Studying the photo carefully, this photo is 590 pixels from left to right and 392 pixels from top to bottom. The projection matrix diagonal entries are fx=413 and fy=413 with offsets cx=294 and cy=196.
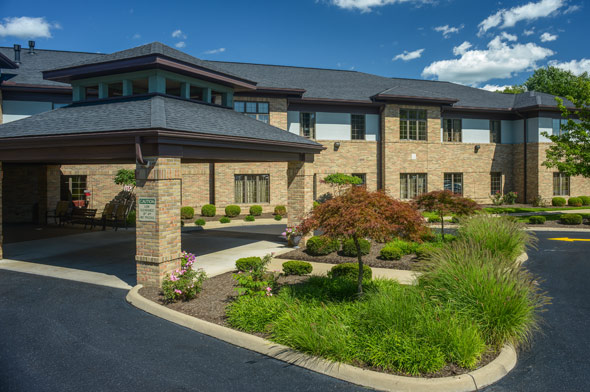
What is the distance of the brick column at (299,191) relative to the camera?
14625 mm

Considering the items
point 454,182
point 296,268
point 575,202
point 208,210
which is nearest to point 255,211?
point 208,210

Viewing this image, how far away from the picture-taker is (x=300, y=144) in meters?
14.0

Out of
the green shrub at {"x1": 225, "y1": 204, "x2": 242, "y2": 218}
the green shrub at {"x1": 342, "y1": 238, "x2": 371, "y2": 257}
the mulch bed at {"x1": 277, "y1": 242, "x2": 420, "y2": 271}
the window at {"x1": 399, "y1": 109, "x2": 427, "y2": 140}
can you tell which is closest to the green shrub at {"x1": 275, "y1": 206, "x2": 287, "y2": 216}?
the green shrub at {"x1": 225, "y1": 204, "x2": 242, "y2": 218}

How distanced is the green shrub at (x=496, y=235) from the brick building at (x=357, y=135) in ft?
40.1

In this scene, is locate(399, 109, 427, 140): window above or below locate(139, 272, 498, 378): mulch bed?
above

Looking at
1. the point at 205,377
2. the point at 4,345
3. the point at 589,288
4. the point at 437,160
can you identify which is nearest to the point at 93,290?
the point at 4,345

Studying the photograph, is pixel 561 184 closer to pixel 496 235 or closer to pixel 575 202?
pixel 575 202

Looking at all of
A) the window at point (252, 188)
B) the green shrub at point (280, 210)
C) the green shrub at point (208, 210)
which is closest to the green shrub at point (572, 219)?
the green shrub at point (280, 210)

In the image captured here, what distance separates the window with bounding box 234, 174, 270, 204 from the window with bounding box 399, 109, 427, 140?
9788 mm

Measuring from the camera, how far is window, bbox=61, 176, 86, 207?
Answer: 22.7 meters

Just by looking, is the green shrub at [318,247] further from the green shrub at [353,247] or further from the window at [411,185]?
the window at [411,185]

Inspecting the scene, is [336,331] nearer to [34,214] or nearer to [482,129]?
[34,214]

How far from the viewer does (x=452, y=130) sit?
97.5 ft

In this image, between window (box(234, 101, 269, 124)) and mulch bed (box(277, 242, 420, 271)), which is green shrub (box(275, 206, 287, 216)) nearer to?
window (box(234, 101, 269, 124))
